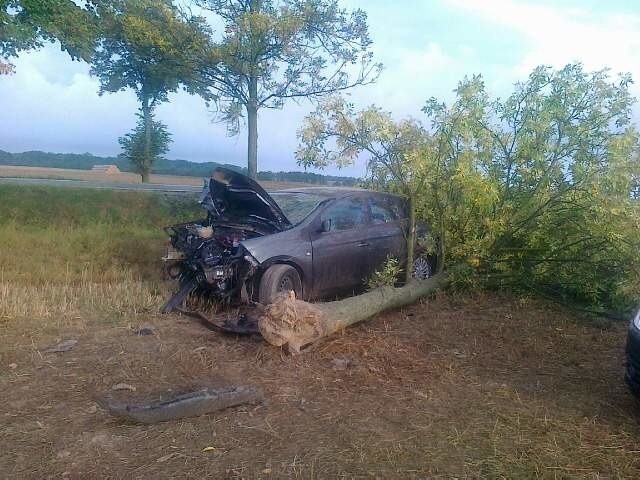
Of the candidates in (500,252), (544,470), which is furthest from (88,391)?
(500,252)

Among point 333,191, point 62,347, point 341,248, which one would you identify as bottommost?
point 62,347

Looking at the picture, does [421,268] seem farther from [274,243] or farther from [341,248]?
[274,243]

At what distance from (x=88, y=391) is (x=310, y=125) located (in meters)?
4.41

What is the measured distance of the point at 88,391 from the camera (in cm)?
484

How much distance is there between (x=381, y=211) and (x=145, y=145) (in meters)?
18.9

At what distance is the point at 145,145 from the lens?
999 inches

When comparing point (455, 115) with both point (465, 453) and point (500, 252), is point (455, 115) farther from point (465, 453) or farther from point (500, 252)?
point (465, 453)

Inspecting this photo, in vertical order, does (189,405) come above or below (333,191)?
below

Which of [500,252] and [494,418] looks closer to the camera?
[494,418]

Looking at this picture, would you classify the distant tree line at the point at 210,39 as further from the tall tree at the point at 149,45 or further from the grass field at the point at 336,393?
the grass field at the point at 336,393

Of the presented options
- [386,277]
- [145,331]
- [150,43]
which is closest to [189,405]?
[145,331]

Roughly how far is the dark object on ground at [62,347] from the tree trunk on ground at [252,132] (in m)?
13.4

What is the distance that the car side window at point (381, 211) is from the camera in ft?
27.9

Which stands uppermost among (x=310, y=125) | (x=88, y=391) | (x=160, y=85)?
(x=160, y=85)
